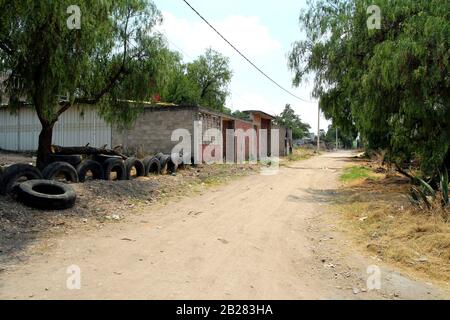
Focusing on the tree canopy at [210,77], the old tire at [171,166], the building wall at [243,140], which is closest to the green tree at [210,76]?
the tree canopy at [210,77]

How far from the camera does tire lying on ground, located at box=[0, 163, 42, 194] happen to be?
8.59 meters

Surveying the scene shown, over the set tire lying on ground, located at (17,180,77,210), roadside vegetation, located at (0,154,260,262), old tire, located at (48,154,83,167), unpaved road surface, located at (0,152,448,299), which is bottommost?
unpaved road surface, located at (0,152,448,299)

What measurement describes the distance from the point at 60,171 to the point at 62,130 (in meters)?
13.2

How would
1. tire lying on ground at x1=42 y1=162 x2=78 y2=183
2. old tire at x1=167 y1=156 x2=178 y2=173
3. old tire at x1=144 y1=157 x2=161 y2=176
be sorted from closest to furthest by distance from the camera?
tire lying on ground at x1=42 y1=162 x2=78 y2=183
old tire at x1=144 y1=157 x2=161 y2=176
old tire at x1=167 y1=156 x2=178 y2=173

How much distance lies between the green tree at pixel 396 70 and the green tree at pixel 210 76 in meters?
29.9

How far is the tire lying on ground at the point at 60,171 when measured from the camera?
404 inches

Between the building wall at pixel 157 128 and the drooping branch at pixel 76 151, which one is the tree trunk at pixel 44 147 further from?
the building wall at pixel 157 128

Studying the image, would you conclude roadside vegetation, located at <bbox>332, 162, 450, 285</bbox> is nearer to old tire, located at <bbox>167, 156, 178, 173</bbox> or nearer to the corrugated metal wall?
old tire, located at <bbox>167, 156, 178, 173</bbox>

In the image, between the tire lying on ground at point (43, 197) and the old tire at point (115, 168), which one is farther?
the old tire at point (115, 168)

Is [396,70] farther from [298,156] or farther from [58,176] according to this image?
[298,156]

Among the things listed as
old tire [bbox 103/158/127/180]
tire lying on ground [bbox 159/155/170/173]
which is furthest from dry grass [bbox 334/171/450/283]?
tire lying on ground [bbox 159/155/170/173]

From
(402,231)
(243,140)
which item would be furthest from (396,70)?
(243,140)
